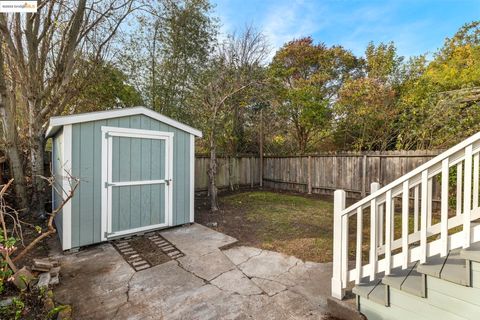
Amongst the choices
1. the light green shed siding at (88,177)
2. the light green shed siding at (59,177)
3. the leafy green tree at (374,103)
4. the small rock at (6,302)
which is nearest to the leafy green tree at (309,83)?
the leafy green tree at (374,103)

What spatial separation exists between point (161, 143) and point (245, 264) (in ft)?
8.55

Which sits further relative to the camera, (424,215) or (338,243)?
(338,243)

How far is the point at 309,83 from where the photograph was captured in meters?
10.2

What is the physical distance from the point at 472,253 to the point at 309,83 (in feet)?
32.0

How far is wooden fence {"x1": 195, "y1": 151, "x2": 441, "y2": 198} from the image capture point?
632 cm

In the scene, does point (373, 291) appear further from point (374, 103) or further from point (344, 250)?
point (374, 103)

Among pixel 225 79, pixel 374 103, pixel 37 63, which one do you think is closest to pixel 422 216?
pixel 225 79

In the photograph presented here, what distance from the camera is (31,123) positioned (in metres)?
4.89

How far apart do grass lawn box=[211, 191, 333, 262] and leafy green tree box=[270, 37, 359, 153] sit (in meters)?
3.69

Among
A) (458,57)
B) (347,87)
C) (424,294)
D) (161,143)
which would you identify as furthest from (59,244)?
(458,57)

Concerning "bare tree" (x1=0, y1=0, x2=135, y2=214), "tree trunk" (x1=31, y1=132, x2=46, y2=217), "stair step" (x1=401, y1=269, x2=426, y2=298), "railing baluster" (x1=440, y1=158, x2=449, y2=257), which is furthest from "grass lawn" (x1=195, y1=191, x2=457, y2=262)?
"bare tree" (x1=0, y1=0, x2=135, y2=214)

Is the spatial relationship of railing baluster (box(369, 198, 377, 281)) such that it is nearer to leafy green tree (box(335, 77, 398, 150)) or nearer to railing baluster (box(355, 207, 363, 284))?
railing baluster (box(355, 207, 363, 284))

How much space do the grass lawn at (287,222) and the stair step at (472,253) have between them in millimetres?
1869

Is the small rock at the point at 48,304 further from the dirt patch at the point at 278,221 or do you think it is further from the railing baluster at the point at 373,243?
the railing baluster at the point at 373,243
